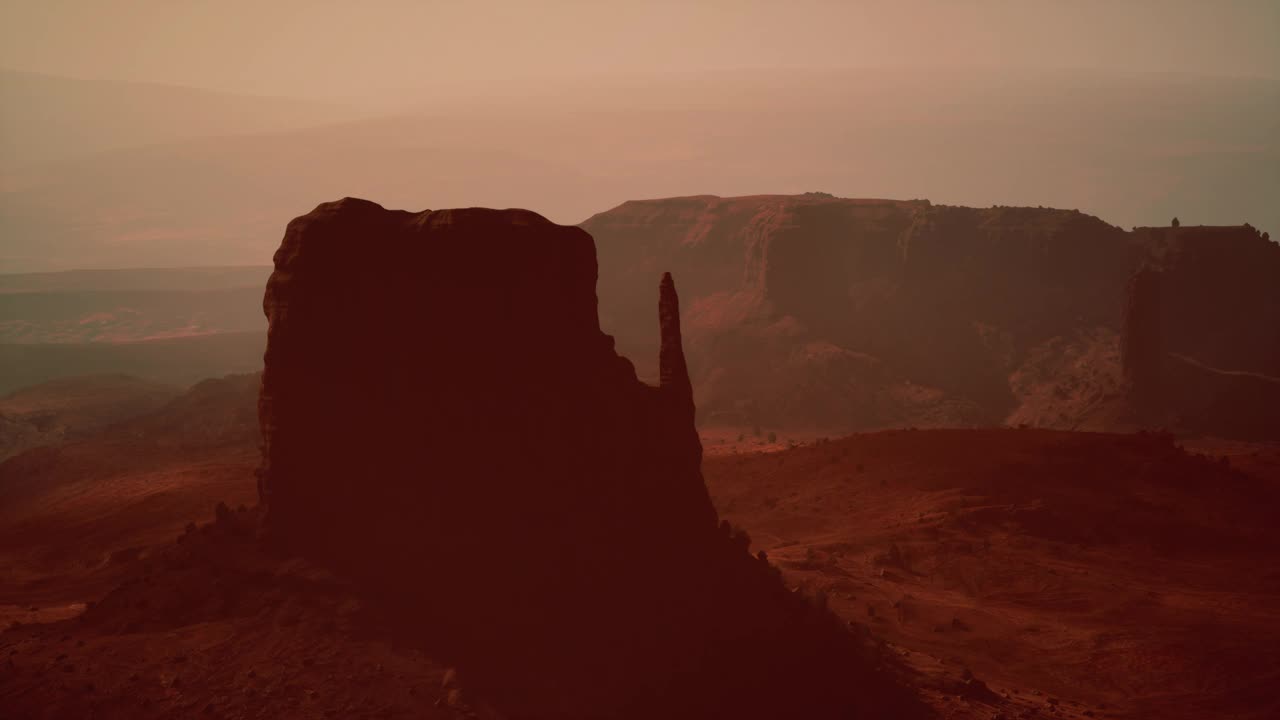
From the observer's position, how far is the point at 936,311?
106 metres

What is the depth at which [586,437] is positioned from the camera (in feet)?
77.6

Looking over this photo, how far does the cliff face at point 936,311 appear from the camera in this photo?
89375 millimetres

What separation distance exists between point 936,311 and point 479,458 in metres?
90.5

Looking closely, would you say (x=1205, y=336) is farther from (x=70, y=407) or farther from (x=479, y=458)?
(x=70, y=407)

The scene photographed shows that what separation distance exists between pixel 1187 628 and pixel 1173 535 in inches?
449

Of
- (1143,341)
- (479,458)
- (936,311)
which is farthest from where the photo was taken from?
(936,311)

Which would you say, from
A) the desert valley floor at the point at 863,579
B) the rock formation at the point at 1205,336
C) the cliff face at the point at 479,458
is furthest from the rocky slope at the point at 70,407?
the rock formation at the point at 1205,336

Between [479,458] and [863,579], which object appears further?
[863,579]

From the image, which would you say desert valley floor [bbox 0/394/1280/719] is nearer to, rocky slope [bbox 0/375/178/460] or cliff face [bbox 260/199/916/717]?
cliff face [bbox 260/199/916/717]

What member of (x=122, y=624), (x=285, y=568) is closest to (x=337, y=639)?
(x=285, y=568)

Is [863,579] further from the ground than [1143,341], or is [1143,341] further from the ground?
[1143,341]

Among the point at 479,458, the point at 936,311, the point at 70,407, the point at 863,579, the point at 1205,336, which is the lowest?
the point at 863,579

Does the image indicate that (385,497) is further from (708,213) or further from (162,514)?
(708,213)

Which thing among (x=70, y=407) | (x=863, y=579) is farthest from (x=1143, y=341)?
(x=70, y=407)
